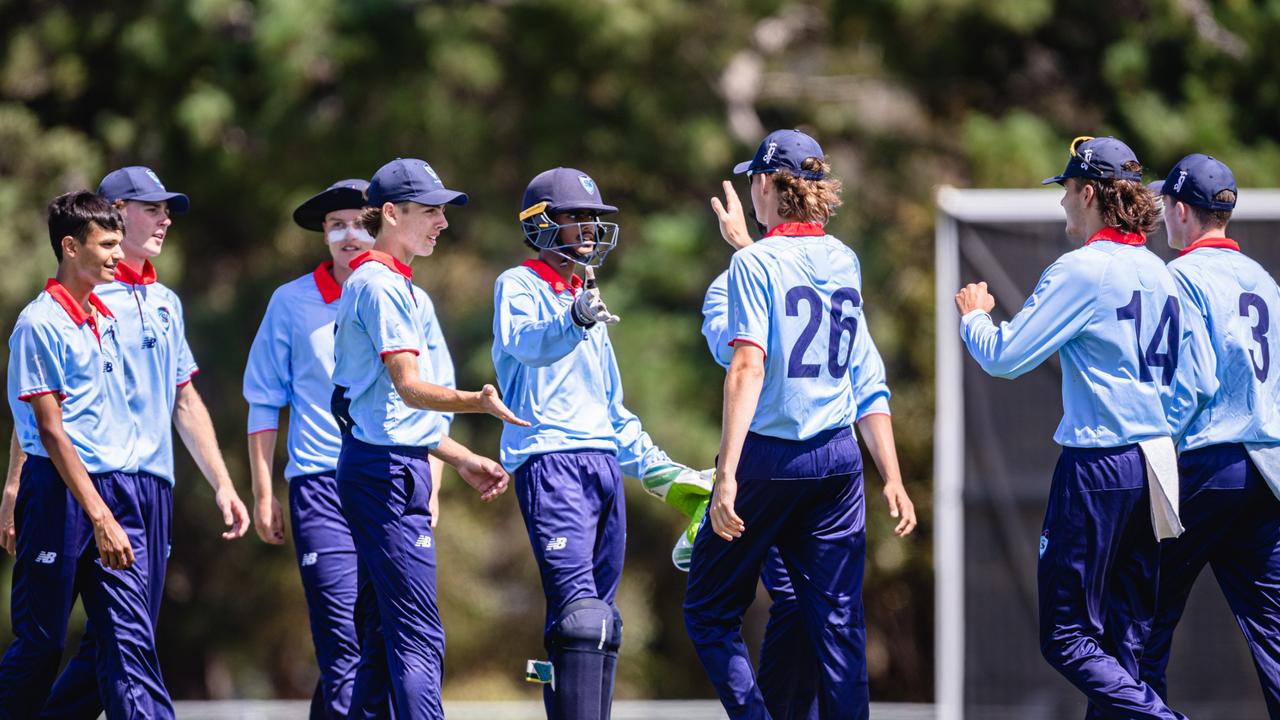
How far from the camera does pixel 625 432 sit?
595cm

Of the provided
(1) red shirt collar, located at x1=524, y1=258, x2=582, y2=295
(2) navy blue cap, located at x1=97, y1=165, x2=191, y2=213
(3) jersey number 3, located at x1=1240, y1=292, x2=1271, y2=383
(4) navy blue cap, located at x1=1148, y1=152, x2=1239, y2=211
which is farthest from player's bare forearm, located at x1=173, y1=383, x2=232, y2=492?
(3) jersey number 3, located at x1=1240, y1=292, x2=1271, y2=383

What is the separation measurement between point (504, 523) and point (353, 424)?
27.4 ft

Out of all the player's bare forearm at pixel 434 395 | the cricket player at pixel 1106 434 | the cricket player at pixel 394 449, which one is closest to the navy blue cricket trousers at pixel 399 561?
the cricket player at pixel 394 449

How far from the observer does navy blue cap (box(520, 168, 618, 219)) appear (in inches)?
223

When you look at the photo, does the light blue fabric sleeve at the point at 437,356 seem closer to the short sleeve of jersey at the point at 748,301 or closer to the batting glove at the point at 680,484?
the batting glove at the point at 680,484

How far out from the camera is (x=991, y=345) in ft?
17.3

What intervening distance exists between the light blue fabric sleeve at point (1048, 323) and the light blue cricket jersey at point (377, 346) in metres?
Answer: 1.94

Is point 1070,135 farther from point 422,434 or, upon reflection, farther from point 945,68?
point 422,434

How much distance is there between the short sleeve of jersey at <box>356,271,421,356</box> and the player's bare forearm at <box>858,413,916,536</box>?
1.62 meters

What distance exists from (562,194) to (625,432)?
3.08ft

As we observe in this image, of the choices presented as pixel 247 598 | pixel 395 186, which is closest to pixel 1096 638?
pixel 395 186

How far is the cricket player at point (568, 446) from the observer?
17.9 ft

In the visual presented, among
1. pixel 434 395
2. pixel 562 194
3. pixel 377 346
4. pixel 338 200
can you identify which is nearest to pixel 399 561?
pixel 434 395

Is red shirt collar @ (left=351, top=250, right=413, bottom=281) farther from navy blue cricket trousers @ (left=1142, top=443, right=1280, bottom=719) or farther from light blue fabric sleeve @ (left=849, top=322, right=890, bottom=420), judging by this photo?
navy blue cricket trousers @ (left=1142, top=443, right=1280, bottom=719)
